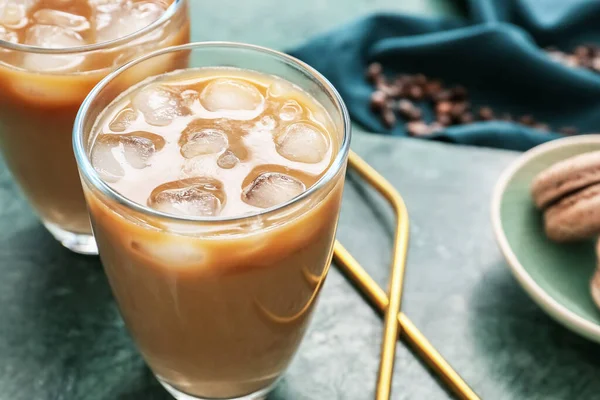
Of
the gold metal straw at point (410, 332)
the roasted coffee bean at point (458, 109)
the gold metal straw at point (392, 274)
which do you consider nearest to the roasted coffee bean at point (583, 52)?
the roasted coffee bean at point (458, 109)

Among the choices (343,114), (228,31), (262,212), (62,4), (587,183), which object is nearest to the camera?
(262,212)

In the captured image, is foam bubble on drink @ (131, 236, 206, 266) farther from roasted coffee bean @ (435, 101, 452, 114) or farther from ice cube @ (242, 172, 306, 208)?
roasted coffee bean @ (435, 101, 452, 114)

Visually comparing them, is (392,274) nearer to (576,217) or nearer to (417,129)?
(576,217)

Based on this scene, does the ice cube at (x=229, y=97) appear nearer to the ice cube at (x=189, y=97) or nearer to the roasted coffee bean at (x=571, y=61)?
the ice cube at (x=189, y=97)

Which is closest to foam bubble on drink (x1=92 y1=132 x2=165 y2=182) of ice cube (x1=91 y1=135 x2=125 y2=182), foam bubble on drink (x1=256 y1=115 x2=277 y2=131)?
ice cube (x1=91 y1=135 x2=125 y2=182)

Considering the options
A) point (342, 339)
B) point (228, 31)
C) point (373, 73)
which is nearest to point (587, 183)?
point (342, 339)

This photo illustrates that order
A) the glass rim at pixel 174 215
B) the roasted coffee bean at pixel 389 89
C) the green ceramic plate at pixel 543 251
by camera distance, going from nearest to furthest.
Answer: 1. the glass rim at pixel 174 215
2. the green ceramic plate at pixel 543 251
3. the roasted coffee bean at pixel 389 89

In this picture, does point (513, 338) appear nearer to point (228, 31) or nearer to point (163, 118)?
point (163, 118)
